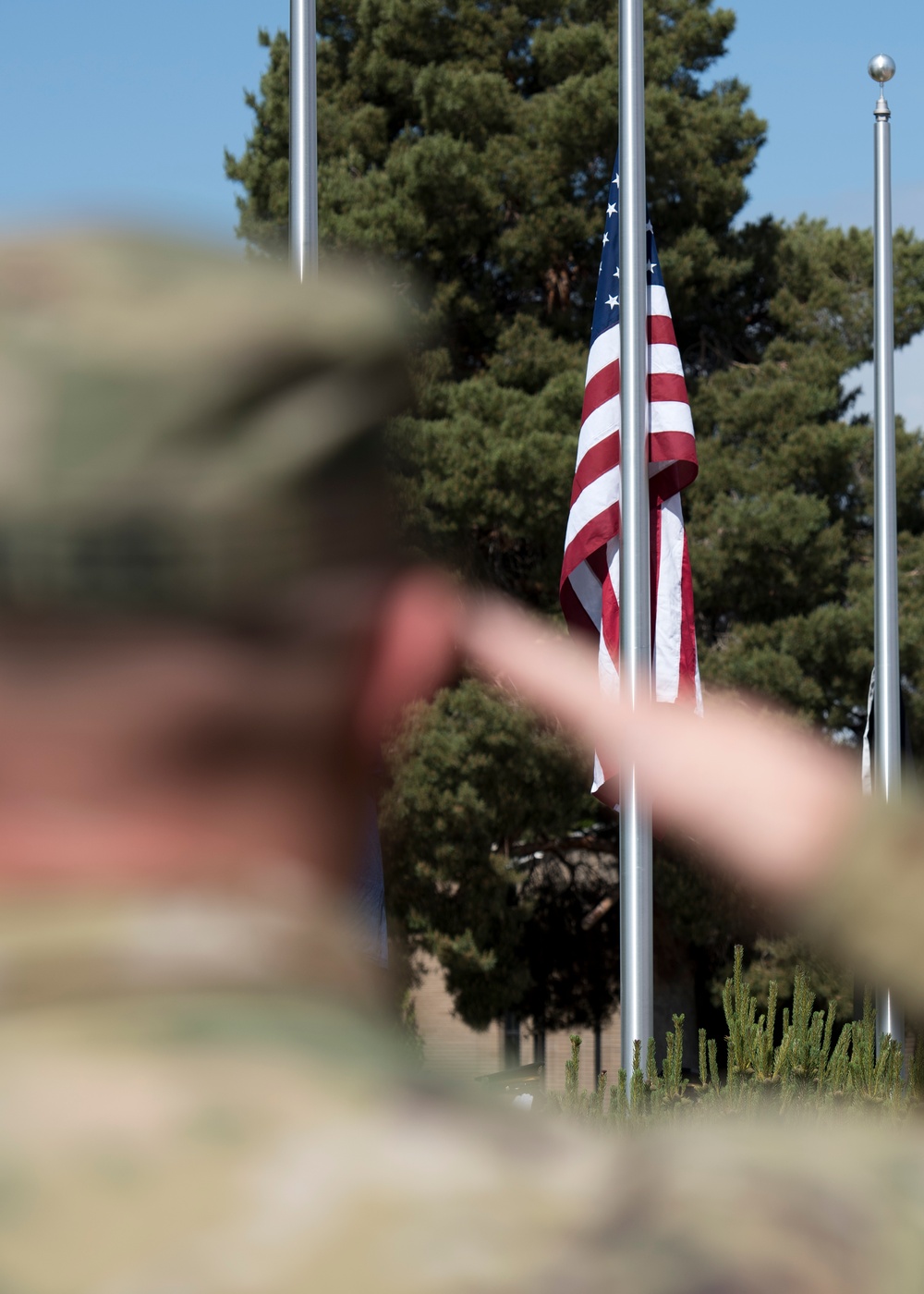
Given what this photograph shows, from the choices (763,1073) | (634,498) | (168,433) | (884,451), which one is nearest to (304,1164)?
(168,433)

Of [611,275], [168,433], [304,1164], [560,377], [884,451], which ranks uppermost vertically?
[560,377]

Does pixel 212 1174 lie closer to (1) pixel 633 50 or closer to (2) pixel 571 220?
(1) pixel 633 50

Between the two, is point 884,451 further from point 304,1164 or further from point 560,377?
point 304,1164

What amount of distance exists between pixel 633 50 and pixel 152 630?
904cm

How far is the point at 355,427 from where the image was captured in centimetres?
76

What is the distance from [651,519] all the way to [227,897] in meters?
8.54

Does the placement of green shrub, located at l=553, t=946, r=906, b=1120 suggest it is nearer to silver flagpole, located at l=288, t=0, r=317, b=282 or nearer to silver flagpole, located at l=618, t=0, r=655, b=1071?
silver flagpole, located at l=618, t=0, r=655, b=1071

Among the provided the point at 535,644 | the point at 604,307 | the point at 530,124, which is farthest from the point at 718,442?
the point at 535,644

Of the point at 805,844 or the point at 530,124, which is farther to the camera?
the point at 530,124

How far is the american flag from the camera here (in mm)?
8891

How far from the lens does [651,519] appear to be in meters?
9.18

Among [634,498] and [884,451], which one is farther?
[884,451]

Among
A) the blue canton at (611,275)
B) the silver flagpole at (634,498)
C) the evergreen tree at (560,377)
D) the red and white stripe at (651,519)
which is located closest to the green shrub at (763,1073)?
the silver flagpole at (634,498)

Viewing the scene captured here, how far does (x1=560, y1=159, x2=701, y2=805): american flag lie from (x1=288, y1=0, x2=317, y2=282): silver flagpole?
2007mm
